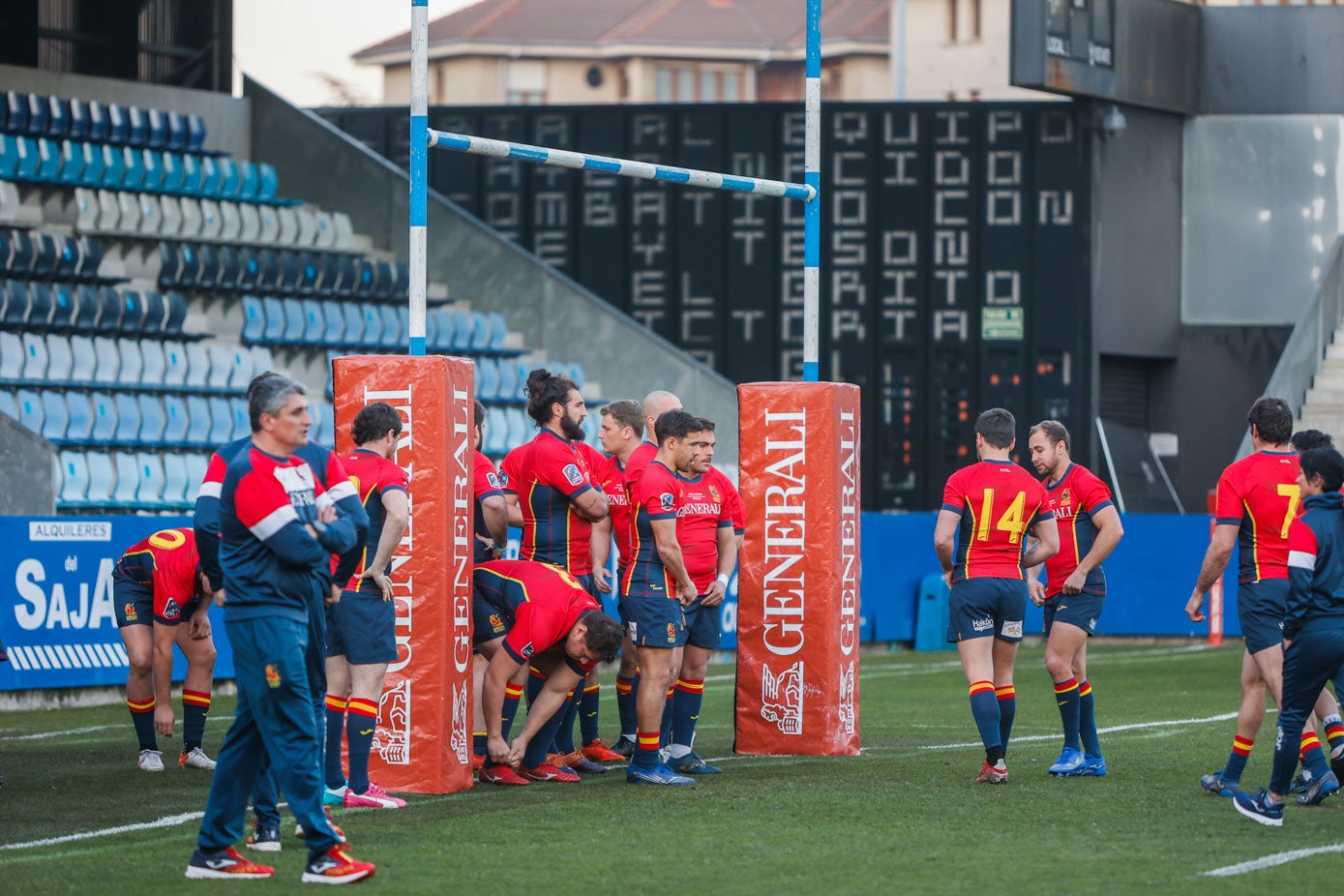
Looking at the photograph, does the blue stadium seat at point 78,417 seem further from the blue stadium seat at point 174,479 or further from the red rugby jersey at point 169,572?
the red rugby jersey at point 169,572

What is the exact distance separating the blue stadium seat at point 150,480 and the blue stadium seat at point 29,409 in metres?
1.03

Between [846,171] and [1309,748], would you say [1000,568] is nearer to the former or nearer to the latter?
[1309,748]

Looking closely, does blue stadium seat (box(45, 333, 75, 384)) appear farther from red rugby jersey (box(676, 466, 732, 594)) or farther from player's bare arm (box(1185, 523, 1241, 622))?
player's bare arm (box(1185, 523, 1241, 622))

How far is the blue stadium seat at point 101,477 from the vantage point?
19312 mm

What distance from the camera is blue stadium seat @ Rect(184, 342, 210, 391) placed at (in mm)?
21703

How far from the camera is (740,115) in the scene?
2672cm

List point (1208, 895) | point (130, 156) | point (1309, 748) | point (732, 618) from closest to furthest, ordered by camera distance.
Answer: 1. point (1208, 895)
2. point (1309, 748)
3. point (732, 618)
4. point (130, 156)

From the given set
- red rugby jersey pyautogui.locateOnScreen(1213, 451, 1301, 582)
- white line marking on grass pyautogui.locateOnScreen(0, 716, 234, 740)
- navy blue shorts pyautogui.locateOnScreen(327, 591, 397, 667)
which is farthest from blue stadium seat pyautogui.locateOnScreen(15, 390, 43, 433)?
red rugby jersey pyautogui.locateOnScreen(1213, 451, 1301, 582)

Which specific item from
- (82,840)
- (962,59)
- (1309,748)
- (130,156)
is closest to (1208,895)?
(1309,748)

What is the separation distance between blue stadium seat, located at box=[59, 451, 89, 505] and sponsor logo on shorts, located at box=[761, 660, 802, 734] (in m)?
9.00

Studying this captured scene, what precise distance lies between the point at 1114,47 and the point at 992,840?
20.1 meters

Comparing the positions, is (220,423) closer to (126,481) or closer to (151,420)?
(151,420)

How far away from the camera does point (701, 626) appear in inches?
455

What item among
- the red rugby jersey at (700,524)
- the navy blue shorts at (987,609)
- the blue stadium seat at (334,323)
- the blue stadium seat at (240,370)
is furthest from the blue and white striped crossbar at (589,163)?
the blue stadium seat at (334,323)
